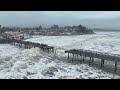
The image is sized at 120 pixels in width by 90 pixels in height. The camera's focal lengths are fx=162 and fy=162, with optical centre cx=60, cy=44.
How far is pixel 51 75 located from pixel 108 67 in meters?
6.32
